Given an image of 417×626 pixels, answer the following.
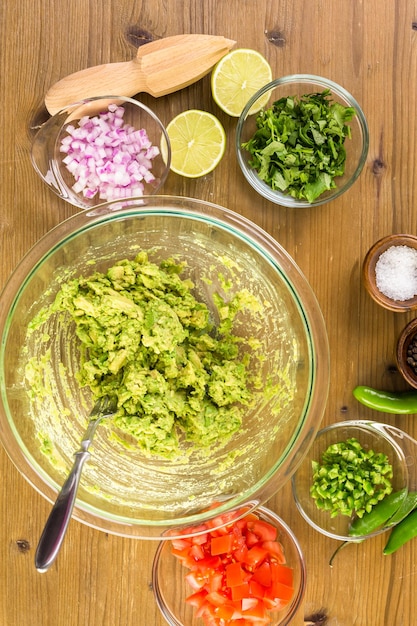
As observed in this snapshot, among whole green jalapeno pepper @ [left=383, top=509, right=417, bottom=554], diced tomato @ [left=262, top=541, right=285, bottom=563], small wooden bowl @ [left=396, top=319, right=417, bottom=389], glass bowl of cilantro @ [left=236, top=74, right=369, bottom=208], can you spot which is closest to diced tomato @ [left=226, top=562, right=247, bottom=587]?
diced tomato @ [left=262, top=541, right=285, bottom=563]

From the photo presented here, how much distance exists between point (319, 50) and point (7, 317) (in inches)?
51.0

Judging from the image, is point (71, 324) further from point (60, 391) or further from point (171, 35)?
point (171, 35)

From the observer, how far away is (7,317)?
183 centimetres

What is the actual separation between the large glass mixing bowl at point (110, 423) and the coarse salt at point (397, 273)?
0.32 meters

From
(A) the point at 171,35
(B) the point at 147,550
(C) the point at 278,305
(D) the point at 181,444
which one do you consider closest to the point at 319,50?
(A) the point at 171,35

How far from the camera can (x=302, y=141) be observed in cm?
202

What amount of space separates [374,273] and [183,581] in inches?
46.5

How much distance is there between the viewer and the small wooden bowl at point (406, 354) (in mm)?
2077

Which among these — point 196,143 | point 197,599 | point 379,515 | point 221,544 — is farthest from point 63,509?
point 196,143

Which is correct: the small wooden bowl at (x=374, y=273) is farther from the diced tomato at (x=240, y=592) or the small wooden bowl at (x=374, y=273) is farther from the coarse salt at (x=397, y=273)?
the diced tomato at (x=240, y=592)

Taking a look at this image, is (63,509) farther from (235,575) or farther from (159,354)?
(235,575)

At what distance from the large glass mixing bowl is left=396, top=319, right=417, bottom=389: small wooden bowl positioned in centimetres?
32

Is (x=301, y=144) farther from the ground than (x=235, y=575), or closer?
farther from the ground

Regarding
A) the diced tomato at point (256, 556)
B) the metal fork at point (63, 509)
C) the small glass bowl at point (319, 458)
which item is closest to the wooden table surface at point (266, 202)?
the small glass bowl at point (319, 458)
